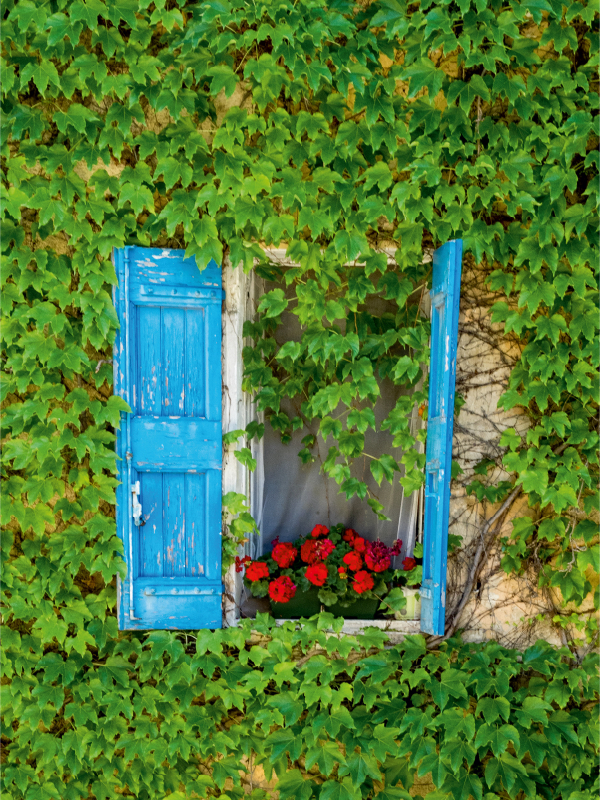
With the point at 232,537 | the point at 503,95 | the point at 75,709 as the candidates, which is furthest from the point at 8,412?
the point at 503,95

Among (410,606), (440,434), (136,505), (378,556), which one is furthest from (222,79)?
(410,606)

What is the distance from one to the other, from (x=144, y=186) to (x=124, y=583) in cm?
193

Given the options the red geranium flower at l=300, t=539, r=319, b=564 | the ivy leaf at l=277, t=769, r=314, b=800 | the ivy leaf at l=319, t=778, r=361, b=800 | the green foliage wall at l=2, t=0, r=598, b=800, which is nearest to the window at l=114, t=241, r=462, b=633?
the green foliage wall at l=2, t=0, r=598, b=800

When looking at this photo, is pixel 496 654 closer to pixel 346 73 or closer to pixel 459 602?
pixel 459 602

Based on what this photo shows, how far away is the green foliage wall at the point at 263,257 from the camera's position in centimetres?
290

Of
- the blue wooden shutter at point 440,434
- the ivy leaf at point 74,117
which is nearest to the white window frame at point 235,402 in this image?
the blue wooden shutter at point 440,434

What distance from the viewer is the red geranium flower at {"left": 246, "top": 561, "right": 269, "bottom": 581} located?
311 cm

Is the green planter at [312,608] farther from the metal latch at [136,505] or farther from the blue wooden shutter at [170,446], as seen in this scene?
the metal latch at [136,505]

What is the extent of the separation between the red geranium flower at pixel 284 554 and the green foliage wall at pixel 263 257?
0.38 meters

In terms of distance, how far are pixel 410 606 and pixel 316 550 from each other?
0.58 meters

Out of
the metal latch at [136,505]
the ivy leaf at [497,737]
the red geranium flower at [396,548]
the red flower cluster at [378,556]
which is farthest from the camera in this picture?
the red geranium flower at [396,548]

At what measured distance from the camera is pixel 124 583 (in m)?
3.05

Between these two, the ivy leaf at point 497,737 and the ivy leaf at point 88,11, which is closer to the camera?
the ivy leaf at point 88,11

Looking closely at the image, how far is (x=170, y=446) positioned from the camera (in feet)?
Result: 10.0
